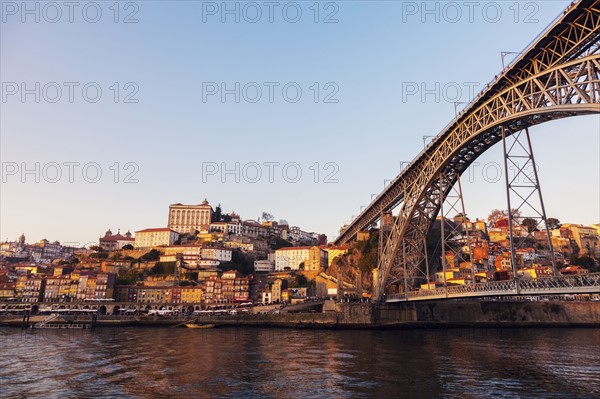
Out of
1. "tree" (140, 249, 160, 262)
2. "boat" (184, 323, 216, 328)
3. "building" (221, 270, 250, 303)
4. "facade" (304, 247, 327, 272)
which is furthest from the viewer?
"tree" (140, 249, 160, 262)

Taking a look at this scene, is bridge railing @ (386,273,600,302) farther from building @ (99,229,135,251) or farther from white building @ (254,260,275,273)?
building @ (99,229,135,251)

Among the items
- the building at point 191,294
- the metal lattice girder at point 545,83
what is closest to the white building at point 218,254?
the building at point 191,294

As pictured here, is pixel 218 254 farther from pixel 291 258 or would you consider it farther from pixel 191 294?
pixel 191 294

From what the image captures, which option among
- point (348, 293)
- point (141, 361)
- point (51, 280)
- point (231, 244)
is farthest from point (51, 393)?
point (231, 244)

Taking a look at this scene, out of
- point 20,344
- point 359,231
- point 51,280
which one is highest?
point 359,231

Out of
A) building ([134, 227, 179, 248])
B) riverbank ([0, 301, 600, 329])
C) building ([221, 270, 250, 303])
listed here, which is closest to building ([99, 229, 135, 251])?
building ([134, 227, 179, 248])

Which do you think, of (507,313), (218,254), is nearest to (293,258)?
(218,254)

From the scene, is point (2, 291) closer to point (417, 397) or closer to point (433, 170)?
point (433, 170)
